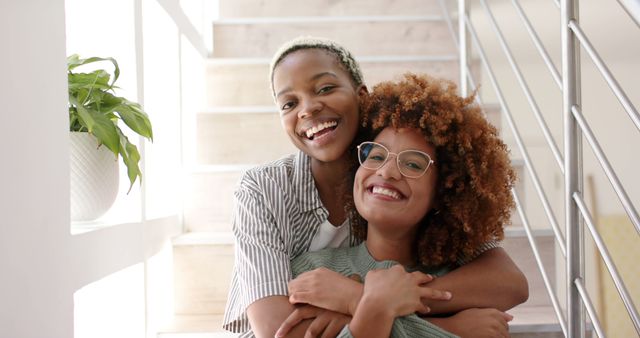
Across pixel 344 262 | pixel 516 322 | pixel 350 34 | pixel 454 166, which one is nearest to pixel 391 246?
pixel 344 262

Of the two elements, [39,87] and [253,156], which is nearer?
[39,87]

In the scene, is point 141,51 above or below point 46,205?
above

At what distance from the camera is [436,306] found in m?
1.18

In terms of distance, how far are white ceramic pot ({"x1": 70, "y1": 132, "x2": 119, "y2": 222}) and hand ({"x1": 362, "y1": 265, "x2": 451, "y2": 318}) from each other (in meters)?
0.66

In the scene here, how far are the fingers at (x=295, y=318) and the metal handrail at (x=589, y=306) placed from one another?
19.7 inches

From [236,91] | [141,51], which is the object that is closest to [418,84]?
[141,51]

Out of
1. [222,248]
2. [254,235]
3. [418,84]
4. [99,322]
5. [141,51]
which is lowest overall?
[99,322]

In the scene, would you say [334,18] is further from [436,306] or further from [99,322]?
[436,306]

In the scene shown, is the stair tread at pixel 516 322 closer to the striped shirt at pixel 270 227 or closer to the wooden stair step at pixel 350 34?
the striped shirt at pixel 270 227

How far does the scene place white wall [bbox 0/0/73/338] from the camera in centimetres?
96

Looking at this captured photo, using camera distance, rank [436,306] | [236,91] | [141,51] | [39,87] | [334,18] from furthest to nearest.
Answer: [334,18]
[236,91]
[141,51]
[436,306]
[39,87]

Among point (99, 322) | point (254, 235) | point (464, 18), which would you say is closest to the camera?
point (254, 235)

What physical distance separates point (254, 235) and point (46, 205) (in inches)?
15.3

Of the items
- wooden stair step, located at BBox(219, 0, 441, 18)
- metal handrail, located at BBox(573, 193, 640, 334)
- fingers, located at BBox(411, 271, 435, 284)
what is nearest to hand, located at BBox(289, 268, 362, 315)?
fingers, located at BBox(411, 271, 435, 284)
